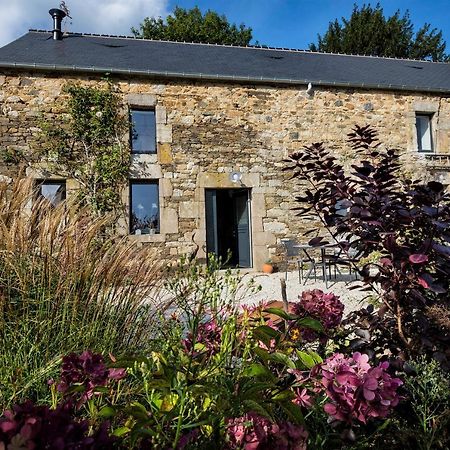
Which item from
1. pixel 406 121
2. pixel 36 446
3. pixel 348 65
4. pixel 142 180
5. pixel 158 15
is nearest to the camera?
pixel 36 446

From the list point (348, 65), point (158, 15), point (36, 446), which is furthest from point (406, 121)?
point (158, 15)

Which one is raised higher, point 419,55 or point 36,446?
point 419,55

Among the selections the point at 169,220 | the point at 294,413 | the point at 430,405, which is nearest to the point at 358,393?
the point at 294,413

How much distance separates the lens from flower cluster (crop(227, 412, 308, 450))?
1.11 m

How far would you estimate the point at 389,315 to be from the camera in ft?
6.17

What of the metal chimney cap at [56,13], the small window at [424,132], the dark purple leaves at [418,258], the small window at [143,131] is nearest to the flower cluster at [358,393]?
the dark purple leaves at [418,258]

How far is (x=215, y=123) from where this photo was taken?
30.8 ft

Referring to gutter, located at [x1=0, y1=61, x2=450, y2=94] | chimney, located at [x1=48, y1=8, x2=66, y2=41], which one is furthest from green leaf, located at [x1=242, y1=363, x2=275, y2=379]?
chimney, located at [x1=48, y1=8, x2=66, y2=41]

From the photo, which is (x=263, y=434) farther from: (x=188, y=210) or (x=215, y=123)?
(x=215, y=123)

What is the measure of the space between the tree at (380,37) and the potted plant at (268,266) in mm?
16590

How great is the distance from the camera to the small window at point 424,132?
423 inches

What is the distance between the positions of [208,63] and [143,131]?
2577 millimetres

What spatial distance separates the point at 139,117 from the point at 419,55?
1941 cm

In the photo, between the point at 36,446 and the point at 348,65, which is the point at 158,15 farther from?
the point at 36,446
